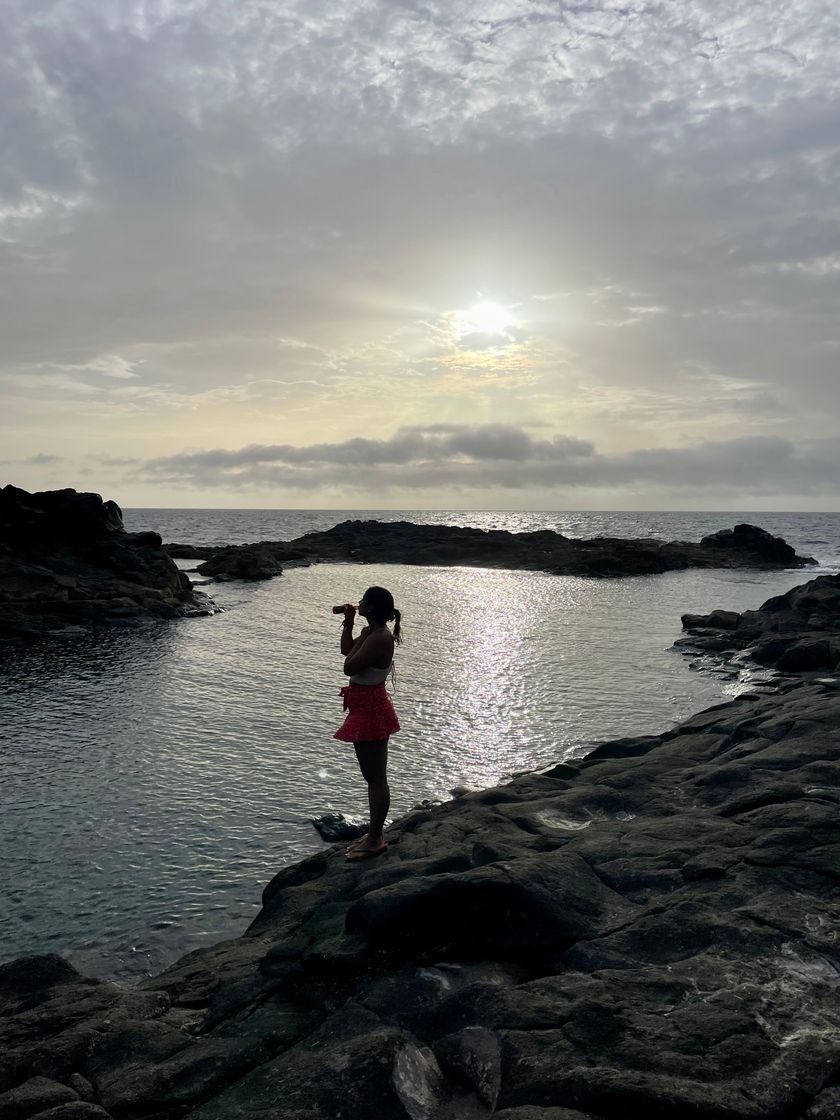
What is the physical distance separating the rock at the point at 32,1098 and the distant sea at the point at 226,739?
2.51 metres

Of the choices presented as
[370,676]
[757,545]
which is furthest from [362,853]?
[757,545]

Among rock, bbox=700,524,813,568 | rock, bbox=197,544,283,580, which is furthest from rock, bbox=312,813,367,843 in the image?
rock, bbox=700,524,813,568

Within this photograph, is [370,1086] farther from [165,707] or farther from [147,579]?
[147,579]

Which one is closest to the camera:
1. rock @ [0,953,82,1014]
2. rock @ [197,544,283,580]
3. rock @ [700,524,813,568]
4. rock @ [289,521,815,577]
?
rock @ [0,953,82,1014]

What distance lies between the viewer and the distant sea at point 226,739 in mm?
8648

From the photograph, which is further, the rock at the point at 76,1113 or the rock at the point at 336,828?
the rock at the point at 336,828

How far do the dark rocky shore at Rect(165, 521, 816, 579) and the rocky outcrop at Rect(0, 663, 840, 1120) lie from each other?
5047cm

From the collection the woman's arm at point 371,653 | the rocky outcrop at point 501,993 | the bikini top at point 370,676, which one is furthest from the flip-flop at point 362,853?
the woman's arm at point 371,653

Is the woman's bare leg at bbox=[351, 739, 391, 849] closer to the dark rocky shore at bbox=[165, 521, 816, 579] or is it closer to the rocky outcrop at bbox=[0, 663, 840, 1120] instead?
the rocky outcrop at bbox=[0, 663, 840, 1120]

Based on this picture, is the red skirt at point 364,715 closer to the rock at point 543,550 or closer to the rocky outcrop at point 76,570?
the rocky outcrop at point 76,570

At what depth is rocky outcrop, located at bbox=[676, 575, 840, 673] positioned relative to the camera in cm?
2105

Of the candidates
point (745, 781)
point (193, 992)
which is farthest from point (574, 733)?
point (193, 992)

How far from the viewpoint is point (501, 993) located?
507 cm

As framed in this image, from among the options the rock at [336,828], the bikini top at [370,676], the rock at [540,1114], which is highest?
the bikini top at [370,676]
